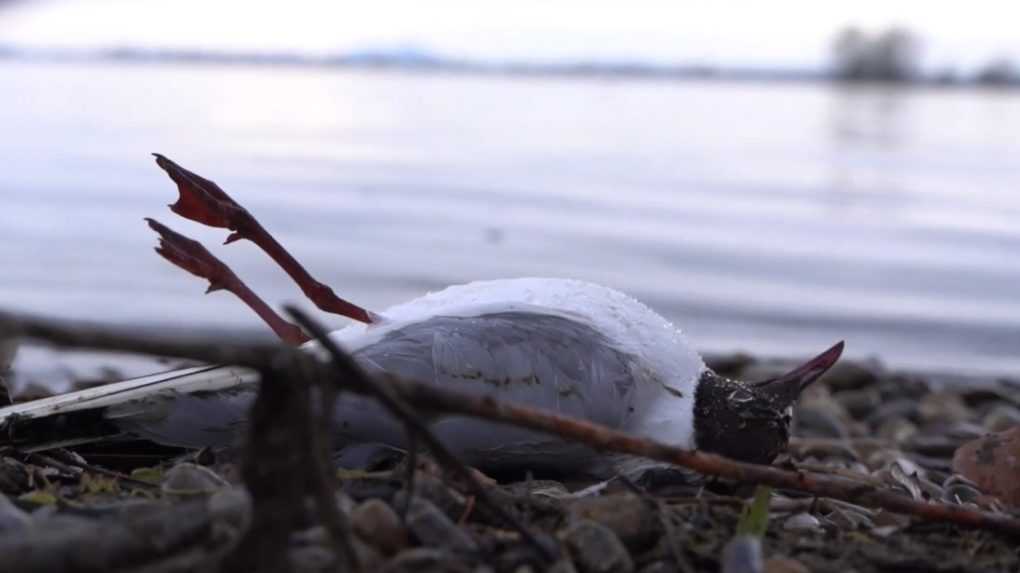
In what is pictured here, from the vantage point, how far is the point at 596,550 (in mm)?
2211

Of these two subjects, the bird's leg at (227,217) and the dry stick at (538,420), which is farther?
the bird's leg at (227,217)

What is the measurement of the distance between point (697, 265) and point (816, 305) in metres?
1.33

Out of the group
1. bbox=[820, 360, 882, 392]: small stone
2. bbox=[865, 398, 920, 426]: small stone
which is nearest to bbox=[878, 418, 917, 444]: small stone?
bbox=[865, 398, 920, 426]: small stone

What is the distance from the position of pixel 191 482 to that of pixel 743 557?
97 centimetres

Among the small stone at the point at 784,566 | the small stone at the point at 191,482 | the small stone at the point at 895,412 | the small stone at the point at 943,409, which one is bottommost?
the small stone at the point at 943,409

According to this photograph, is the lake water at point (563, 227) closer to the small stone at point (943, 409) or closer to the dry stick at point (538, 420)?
the small stone at point (943, 409)

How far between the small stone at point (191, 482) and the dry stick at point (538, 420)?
666mm

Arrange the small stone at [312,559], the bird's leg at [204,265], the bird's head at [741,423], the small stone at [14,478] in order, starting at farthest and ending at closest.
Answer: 1. the bird's leg at [204,265]
2. the bird's head at [741,423]
3. the small stone at [14,478]
4. the small stone at [312,559]

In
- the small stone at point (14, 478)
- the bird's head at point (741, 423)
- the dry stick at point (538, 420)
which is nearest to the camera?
the dry stick at point (538, 420)

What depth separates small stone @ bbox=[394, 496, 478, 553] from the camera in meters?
2.17

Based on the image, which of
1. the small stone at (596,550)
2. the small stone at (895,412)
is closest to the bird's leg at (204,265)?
the small stone at (596,550)

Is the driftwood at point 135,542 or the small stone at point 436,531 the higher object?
the driftwood at point 135,542

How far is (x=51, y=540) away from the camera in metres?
1.70

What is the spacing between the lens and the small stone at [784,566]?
2223 millimetres
